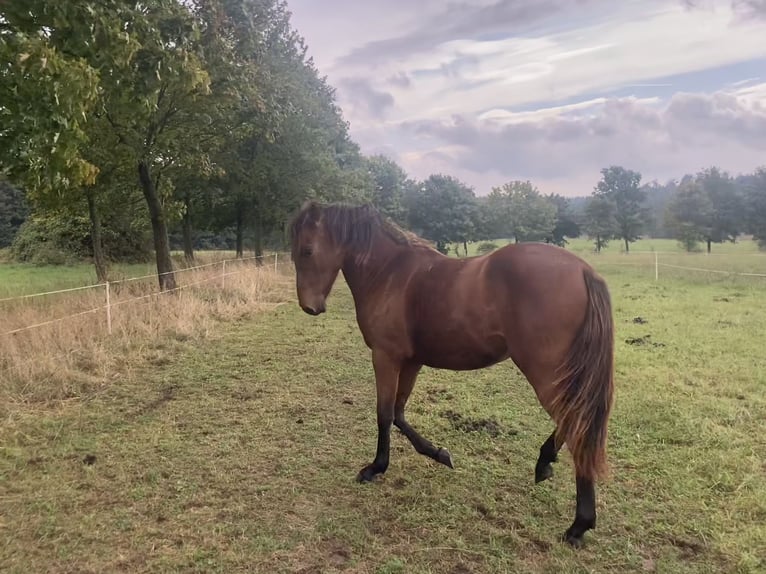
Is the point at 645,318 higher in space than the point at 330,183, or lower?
lower

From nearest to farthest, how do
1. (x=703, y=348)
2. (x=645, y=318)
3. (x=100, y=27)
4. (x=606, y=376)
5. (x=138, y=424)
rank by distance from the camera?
(x=606, y=376), (x=138, y=424), (x=100, y=27), (x=703, y=348), (x=645, y=318)

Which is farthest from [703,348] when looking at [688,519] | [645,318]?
[688,519]

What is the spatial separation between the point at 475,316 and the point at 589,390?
2.54 ft

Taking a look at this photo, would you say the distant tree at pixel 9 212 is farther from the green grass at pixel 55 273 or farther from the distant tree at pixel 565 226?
the distant tree at pixel 565 226

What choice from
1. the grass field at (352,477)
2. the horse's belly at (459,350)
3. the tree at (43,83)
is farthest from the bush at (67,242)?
the horse's belly at (459,350)

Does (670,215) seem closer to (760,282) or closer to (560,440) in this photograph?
A: (760,282)

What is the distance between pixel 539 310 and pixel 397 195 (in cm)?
3779

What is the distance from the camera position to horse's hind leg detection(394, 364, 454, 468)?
3504mm

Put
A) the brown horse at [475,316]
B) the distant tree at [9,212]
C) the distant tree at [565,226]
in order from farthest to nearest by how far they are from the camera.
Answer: the distant tree at [565,226] → the distant tree at [9,212] → the brown horse at [475,316]

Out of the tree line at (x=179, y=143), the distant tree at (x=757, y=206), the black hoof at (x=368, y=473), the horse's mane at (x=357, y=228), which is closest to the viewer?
the black hoof at (x=368, y=473)

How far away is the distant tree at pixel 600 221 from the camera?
4575cm

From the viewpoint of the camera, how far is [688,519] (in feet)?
9.22

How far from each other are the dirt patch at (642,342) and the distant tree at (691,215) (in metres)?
36.9

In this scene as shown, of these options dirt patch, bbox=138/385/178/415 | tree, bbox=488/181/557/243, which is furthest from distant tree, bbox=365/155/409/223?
dirt patch, bbox=138/385/178/415
